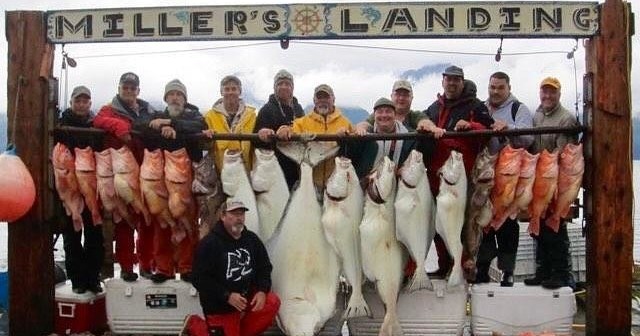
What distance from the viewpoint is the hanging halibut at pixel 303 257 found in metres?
5.33

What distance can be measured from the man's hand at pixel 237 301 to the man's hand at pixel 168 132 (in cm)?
124

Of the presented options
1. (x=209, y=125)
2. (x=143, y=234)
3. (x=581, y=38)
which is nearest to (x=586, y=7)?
(x=581, y=38)

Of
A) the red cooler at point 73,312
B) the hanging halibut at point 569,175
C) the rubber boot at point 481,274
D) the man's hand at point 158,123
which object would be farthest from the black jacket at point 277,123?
the hanging halibut at point 569,175

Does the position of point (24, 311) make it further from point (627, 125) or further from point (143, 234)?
point (627, 125)

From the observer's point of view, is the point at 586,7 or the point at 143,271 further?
the point at 143,271

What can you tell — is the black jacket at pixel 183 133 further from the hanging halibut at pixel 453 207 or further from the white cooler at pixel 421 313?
the hanging halibut at pixel 453 207

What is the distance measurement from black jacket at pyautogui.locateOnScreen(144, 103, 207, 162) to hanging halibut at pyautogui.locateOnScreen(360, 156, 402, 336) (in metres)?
1.35

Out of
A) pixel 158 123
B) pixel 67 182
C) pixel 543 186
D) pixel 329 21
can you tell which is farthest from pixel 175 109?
pixel 543 186

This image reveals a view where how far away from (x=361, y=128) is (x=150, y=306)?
6.77ft

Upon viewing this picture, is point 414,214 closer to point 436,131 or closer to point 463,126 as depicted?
point 436,131

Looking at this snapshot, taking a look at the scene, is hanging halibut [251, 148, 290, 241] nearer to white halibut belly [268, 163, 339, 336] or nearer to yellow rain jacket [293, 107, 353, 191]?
white halibut belly [268, 163, 339, 336]

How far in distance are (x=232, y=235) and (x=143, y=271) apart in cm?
116

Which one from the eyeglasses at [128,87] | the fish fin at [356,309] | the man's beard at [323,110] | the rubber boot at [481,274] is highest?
the eyeglasses at [128,87]

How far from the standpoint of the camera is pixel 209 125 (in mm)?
5758
